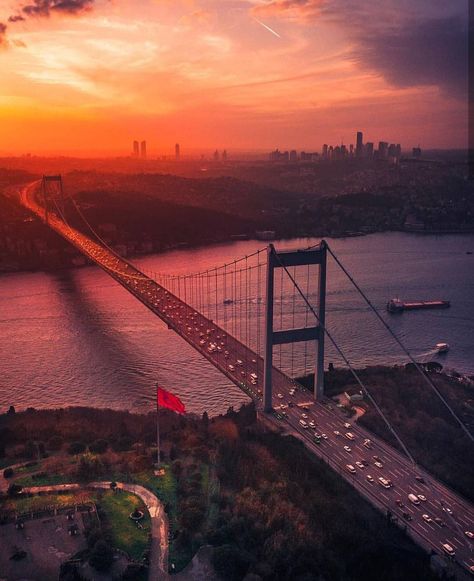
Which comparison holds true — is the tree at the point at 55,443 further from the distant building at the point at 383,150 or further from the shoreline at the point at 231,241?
the distant building at the point at 383,150

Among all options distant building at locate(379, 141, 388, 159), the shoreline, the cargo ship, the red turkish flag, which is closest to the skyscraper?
distant building at locate(379, 141, 388, 159)

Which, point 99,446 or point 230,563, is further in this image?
point 99,446

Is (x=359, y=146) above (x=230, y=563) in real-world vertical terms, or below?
above

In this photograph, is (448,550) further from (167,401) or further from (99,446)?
(99,446)

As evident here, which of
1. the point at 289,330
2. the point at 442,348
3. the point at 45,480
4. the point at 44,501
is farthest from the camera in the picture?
the point at 442,348

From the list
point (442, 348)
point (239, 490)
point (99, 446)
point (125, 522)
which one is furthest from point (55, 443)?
point (442, 348)

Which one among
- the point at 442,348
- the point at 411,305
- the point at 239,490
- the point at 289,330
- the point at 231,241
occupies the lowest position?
the point at 239,490

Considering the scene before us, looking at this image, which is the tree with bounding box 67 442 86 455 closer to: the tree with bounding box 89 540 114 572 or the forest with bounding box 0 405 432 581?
the forest with bounding box 0 405 432 581

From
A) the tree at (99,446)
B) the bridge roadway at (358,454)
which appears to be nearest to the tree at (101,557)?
the tree at (99,446)
